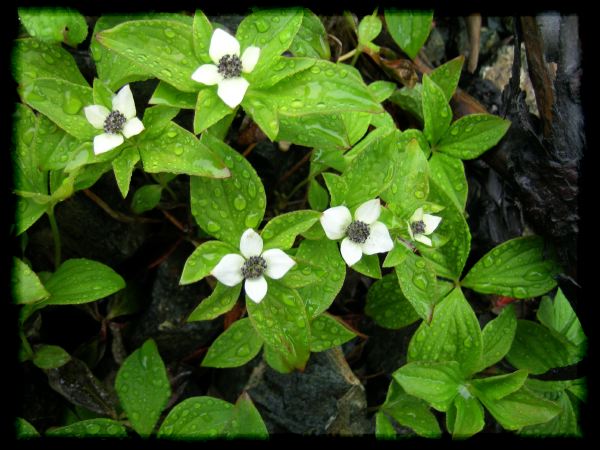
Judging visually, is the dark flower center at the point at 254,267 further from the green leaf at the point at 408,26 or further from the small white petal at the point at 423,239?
the green leaf at the point at 408,26

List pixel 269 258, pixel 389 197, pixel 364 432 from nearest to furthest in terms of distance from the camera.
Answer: pixel 269 258 < pixel 389 197 < pixel 364 432

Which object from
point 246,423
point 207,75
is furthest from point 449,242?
point 207,75

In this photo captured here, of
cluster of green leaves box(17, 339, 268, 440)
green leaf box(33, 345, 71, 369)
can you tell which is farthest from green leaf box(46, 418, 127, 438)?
green leaf box(33, 345, 71, 369)

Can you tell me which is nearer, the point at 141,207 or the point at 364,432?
the point at 141,207

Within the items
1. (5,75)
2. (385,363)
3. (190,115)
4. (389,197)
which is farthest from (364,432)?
(5,75)

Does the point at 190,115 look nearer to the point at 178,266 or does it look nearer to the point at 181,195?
the point at 181,195
